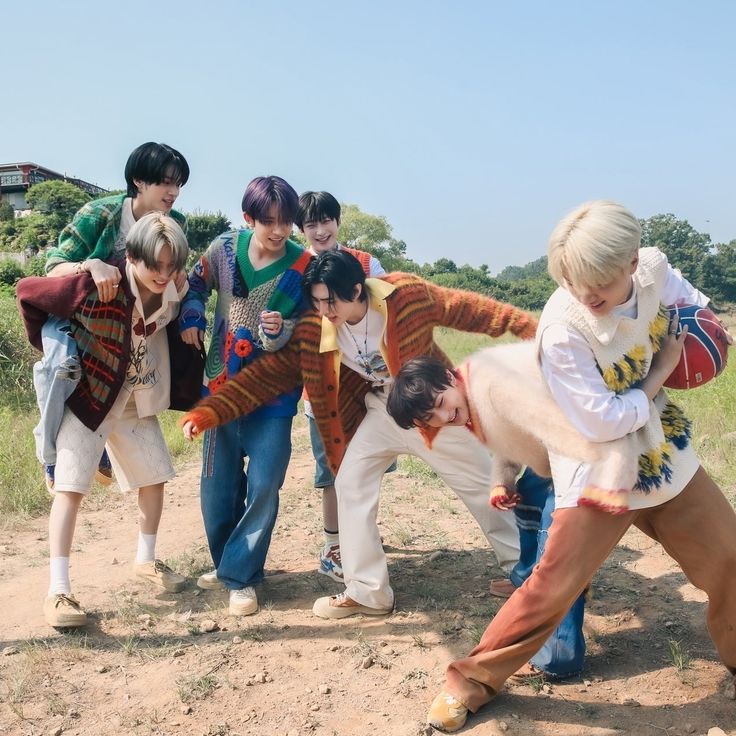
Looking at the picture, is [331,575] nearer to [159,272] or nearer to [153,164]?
[159,272]

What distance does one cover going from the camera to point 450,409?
2613 millimetres

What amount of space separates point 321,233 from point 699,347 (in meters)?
2.09

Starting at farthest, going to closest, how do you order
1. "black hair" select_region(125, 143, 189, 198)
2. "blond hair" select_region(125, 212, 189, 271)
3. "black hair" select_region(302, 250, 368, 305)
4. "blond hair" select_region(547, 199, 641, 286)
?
"black hair" select_region(125, 143, 189, 198)
"blond hair" select_region(125, 212, 189, 271)
"black hair" select_region(302, 250, 368, 305)
"blond hair" select_region(547, 199, 641, 286)

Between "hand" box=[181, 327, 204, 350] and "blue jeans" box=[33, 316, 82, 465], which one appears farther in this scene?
"hand" box=[181, 327, 204, 350]

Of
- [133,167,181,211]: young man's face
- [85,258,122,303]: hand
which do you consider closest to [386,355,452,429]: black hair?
[85,258,122,303]: hand

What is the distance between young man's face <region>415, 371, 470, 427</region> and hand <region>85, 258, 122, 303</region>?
1527 millimetres

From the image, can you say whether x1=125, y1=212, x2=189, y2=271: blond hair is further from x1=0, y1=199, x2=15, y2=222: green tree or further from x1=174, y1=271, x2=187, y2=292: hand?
x1=0, y1=199, x2=15, y2=222: green tree

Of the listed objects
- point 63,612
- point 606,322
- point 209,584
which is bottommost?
point 209,584

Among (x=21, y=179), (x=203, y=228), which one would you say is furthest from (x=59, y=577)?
(x=21, y=179)

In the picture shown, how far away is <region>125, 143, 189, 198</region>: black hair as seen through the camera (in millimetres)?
3410

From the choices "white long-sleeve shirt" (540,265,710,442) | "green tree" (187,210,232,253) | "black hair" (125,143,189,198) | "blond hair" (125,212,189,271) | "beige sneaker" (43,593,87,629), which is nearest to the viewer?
"white long-sleeve shirt" (540,265,710,442)

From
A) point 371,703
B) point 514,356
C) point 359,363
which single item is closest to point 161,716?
point 371,703

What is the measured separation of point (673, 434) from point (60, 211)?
3557 cm

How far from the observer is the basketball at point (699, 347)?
234 cm
